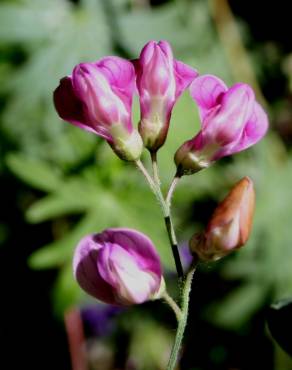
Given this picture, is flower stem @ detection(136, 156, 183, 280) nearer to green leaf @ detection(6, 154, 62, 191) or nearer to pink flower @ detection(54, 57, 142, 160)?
pink flower @ detection(54, 57, 142, 160)

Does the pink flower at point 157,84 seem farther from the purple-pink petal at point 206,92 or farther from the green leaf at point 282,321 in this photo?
the green leaf at point 282,321

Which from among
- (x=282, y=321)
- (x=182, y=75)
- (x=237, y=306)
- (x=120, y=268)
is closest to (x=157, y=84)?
(x=182, y=75)

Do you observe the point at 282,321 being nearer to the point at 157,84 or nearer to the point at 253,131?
the point at 253,131

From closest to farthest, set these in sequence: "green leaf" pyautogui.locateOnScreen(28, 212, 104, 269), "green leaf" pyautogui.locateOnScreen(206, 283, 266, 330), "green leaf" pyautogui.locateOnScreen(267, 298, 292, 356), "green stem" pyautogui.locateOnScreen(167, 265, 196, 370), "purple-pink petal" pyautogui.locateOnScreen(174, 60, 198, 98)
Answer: "green stem" pyautogui.locateOnScreen(167, 265, 196, 370) → "purple-pink petal" pyautogui.locateOnScreen(174, 60, 198, 98) → "green leaf" pyautogui.locateOnScreen(267, 298, 292, 356) → "green leaf" pyautogui.locateOnScreen(28, 212, 104, 269) → "green leaf" pyautogui.locateOnScreen(206, 283, 266, 330)

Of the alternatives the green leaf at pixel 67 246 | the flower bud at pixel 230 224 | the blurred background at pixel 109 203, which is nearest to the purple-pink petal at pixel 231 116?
the flower bud at pixel 230 224

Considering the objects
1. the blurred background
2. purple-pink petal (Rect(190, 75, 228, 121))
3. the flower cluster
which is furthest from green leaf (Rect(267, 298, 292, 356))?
the blurred background

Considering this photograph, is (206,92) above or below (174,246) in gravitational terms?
above

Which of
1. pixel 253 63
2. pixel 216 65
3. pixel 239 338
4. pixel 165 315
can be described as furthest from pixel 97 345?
pixel 253 63
